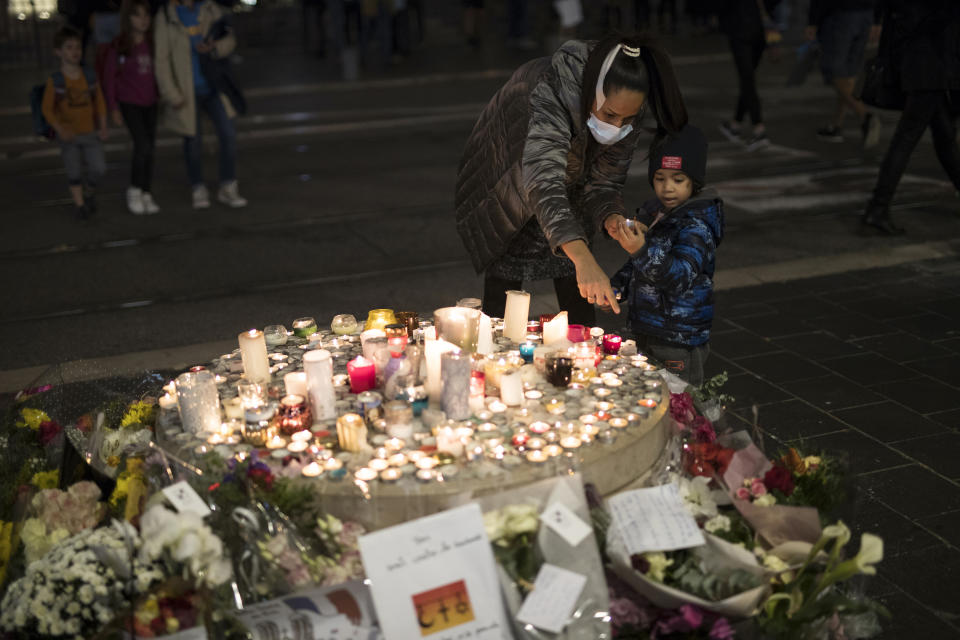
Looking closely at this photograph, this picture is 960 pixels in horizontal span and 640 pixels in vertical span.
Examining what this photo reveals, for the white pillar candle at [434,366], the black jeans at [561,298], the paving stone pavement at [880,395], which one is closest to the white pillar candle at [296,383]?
the white pillar candle at [434,366]

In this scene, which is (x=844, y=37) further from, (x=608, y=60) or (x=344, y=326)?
(x=344, y=326)

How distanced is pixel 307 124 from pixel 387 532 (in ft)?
36.3

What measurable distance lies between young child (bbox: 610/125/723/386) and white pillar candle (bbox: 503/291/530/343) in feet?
1.49

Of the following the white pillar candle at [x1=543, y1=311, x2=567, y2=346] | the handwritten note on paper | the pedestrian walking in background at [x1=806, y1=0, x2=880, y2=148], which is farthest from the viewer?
the pedestrian walking in background at [x1=806, y1=0, x2=880, y2=148]

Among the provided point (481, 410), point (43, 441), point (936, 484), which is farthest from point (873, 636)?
point (43, 441)

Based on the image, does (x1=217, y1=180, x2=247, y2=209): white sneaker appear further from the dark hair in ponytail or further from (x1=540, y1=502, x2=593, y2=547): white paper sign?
(x1=540, y1=502, x2=593, y2=547): white paper sign

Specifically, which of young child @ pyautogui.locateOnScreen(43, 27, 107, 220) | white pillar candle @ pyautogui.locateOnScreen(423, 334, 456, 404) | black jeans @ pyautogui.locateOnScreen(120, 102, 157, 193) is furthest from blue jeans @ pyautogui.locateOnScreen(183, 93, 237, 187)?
white pillar candle @ pyautogui.locateOnScreen(423, 334, 456, 404)

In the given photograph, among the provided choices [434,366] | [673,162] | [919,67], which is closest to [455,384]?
[434,366]

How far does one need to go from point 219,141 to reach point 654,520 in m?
6.81

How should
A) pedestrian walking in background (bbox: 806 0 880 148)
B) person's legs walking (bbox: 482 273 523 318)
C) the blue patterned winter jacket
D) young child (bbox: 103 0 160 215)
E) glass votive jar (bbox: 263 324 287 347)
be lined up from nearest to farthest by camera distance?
1. glass votive jar (bbox: 263 324 287 347)
2. the blue patterned winter jacket
3. person's legs walking (bbox: 482 273 523 318)
4. young child (bbox: 103 0 160 215)
5. pedestrian walking in background (bbox: 806 0 880 148)

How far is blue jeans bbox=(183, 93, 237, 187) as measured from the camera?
28.9ft

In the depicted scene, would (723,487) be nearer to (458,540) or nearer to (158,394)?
(458,540)

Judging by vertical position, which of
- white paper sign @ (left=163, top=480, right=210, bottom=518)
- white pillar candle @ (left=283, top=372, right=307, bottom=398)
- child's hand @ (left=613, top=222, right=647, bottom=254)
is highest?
child's hand @ (left=613, top=222, right=647, bottom=254)

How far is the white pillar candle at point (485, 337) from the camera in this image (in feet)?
12.2
